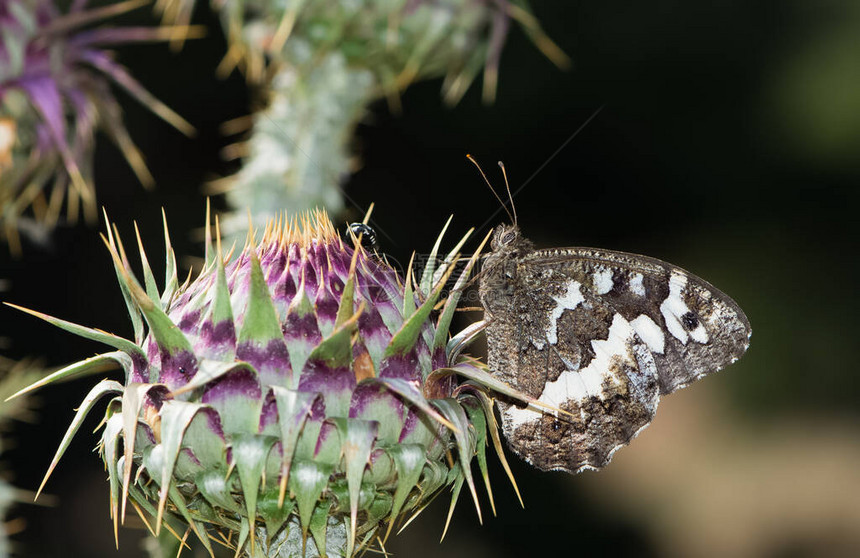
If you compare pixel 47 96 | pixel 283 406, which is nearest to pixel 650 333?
pixel 283 406

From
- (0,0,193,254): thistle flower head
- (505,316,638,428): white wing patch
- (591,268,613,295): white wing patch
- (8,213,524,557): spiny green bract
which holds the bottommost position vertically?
(8,213,524,557): spiny green bract

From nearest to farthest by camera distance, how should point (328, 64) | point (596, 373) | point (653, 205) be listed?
1. point (596, 373)
2. point (328, 64)
3. point (653, 205)

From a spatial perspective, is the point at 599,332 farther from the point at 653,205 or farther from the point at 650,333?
the point at 653,205

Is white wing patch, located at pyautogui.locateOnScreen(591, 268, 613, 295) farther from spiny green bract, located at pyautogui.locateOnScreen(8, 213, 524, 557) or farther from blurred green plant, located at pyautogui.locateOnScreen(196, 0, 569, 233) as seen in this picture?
blurred green plant, located at pyautogui.locateOnScreen(196, 0, 569, 233)

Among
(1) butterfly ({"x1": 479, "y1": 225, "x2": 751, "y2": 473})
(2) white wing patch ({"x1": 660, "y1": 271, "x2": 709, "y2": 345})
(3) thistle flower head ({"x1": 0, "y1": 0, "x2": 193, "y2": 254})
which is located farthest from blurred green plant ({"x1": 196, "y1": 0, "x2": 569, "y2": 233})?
(2) white wing patch ({"x1": 660, "y1": 271, "x2": 709, "y2": 345})

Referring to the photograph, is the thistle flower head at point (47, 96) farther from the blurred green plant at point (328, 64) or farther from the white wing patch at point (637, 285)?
the white wing patch at point (637, 285)

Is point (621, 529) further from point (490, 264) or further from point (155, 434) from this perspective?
point (155, 434)

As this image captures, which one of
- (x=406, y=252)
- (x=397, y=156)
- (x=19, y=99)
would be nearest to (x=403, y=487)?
(x=19, y=99)
